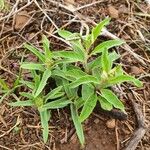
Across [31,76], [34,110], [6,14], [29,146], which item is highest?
[6,14]

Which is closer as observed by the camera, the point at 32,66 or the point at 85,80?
the point at 85,80

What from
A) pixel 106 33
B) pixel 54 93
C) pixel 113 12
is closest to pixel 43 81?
pixel 54 93

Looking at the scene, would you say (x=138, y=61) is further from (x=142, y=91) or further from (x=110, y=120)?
(x=110, y=120)

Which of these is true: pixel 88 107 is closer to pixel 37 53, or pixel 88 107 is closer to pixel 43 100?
pixel 43 100

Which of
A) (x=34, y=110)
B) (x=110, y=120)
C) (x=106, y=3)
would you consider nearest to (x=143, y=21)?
(x=106, y=3)

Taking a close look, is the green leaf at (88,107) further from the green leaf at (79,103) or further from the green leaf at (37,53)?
the green leaf at (37,53)

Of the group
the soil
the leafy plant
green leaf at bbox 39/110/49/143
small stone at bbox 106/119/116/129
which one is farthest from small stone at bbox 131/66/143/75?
green leaf at bbox 39/110/49/143

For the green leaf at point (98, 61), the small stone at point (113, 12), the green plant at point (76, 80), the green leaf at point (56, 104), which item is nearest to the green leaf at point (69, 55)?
the green plant at point (76, 80)
